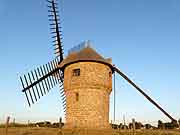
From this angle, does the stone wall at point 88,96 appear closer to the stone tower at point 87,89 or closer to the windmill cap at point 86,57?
the stone tower at point 87,89

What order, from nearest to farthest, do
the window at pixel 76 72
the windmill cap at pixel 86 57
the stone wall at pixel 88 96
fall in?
the stone wall at pixel 88 96 → the windmill cap at pixel 86 57 → the window at pixel 76 72

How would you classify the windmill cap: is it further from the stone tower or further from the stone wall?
the stone wall

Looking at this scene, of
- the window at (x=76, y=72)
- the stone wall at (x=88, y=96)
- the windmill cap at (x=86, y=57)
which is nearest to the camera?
the stone wall at (x=88, y=96)

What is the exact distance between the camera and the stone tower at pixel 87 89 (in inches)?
1109

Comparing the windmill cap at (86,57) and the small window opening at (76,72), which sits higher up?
the windmill cap at (86,57)

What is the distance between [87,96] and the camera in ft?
94.8

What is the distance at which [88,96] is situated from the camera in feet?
94.8

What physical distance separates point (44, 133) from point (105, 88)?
26.0ft

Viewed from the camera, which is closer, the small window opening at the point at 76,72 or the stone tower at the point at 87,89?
the stone tower at the point at 87,89

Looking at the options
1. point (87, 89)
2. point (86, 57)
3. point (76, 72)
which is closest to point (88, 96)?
point (87, 89)

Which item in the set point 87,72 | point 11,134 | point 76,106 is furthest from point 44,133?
point 87,72

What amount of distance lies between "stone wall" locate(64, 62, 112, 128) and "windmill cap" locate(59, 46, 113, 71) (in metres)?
0.35

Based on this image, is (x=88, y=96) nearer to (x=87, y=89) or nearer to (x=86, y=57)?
(x=87, y=89)

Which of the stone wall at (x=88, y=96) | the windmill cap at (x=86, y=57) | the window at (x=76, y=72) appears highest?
the windmill cap at (x=86, y=57)
